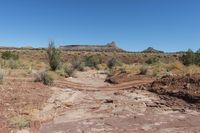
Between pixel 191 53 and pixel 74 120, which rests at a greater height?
pixel 191 53

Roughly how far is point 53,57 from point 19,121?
929 inches

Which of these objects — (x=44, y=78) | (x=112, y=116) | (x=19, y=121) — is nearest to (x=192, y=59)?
(x=44, y=78)

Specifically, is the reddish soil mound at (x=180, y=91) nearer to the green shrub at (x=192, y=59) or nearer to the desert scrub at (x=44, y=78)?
the desert scrub at (x=44, y=78)

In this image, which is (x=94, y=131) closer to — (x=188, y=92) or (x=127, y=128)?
(x=127, y=128)

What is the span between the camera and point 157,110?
1363cm

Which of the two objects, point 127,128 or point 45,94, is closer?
point 127,128

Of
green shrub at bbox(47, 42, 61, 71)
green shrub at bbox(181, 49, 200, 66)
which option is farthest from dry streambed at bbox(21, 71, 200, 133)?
green shrub at bbox(181, 49, 200, 66)

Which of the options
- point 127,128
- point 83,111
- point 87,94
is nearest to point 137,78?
point 87,94

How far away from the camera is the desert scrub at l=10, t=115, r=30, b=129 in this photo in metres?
10.3

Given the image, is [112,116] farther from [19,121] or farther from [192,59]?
[192,59]

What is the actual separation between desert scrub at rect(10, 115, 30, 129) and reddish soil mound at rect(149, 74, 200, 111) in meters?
7.30

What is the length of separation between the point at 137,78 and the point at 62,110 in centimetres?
1490

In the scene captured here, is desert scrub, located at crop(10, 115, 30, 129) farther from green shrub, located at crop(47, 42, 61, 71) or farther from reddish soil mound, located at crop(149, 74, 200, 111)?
green shrub, located at crop(47, 42, 61, 71)

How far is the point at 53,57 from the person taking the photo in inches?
1332
